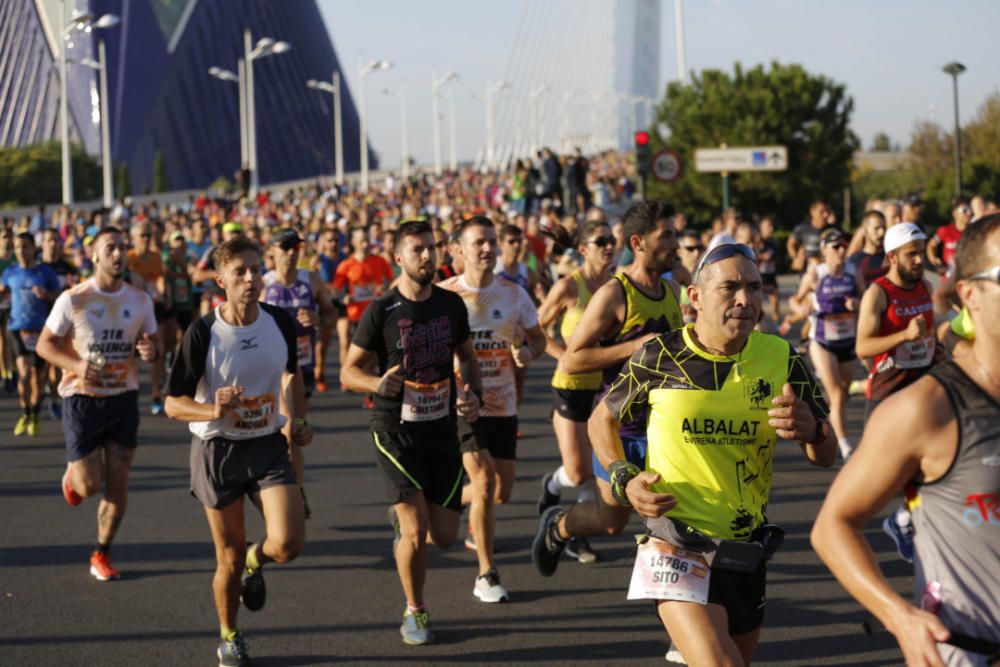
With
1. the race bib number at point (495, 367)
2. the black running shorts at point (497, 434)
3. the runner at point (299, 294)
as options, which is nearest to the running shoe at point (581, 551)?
the black running shorts at point (497, 434)

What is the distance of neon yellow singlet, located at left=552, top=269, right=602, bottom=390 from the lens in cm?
748

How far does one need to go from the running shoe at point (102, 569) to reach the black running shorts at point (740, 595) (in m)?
4.20

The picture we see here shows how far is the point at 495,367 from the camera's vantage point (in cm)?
753

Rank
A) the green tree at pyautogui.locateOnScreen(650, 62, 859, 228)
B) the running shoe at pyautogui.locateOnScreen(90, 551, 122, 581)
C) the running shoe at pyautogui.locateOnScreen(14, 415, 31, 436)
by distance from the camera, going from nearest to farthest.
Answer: the running shoe at pyautogui.locateOnScreen(90, 551, 122, 581)
the running shoe at pyautogui.locateOnScreen(14, 415, 31, 436)
the green tree at pyautogui.locateOnScreen(650, 62, 859, 228)

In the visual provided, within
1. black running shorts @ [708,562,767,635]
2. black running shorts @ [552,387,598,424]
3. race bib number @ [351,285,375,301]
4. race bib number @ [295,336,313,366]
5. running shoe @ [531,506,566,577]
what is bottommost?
running shoe @ [531,506,566,577]

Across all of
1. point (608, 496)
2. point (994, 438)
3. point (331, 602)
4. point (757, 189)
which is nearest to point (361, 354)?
point (331, 602)

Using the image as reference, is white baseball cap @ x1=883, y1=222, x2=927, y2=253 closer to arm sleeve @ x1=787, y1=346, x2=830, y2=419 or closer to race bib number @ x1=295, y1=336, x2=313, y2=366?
arm sleeve @ x1=787, y1=346, x2=830, y2=419

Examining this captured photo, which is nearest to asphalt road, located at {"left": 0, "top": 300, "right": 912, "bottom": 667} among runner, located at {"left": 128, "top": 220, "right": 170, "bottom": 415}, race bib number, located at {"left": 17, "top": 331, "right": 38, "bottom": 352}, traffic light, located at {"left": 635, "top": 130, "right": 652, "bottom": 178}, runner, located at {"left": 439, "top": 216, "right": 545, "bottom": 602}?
runner, located at {"left": 439, "top": 216, "right": 545, "bottom": 602}

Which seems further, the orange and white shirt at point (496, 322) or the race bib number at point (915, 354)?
the race bib number at point (915, 354)

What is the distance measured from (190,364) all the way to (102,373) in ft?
6.24

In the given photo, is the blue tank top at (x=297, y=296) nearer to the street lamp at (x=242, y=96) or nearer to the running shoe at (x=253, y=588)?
the running shoe at (x=253, y=588)

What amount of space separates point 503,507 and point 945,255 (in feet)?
33.7

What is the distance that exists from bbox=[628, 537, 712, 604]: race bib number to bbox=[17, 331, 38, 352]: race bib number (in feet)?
32.6

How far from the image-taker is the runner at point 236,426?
5.80 meters
